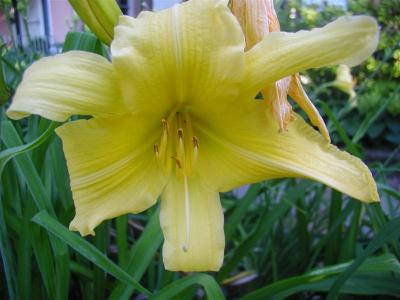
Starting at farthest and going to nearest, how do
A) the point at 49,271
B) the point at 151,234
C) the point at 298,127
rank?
1. the point at 151,234
2. the point at 49,271
3. the point at 298,127

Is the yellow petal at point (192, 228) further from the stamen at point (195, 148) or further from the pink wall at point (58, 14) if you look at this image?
the pink wall at point (58, 14)

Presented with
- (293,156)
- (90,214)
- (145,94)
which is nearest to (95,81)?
(145,94)

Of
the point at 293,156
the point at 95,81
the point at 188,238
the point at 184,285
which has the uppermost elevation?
the point at 95,81

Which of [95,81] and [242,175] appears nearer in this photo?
[95,81]

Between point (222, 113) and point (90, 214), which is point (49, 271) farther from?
point (222, 113)

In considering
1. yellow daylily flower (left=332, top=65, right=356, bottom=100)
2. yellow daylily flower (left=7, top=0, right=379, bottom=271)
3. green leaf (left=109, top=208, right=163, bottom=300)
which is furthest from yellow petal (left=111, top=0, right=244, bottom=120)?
yellow daylily flower (left=332, top=65, right=356, bottom=100)

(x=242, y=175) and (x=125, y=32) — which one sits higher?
(x=125, y=32)

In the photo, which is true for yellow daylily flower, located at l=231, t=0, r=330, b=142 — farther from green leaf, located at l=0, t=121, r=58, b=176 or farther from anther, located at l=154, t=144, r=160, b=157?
green leaf, located at l=0, t=121, r=58, b=176

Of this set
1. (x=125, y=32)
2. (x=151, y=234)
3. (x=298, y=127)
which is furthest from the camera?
(x=151, y=234)
